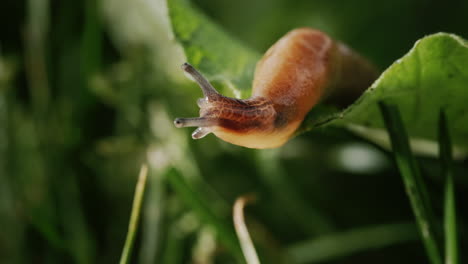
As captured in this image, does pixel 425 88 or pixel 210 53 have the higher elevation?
pixel 210 53

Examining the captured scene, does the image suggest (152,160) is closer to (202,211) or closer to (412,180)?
(202,211)

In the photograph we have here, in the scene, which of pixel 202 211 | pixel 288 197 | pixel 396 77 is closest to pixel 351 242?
pixel 288 197

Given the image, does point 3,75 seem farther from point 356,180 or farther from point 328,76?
point 356,180

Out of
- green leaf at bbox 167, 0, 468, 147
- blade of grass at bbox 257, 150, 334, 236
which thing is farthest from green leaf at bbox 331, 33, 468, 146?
blade of grass at bbox 257, 150, 334, 236

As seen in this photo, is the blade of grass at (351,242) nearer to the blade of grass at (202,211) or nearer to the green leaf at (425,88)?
the blade of grass at (202,211)

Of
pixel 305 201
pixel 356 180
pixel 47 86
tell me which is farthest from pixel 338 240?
pixel 47 86

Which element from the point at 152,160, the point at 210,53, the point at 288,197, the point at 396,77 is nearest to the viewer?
the point at 396,77

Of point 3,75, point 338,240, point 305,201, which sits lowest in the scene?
point 338,240

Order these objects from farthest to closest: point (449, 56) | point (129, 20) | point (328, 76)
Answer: point (129, 20) < point (328, 76) < point (449, 56)
